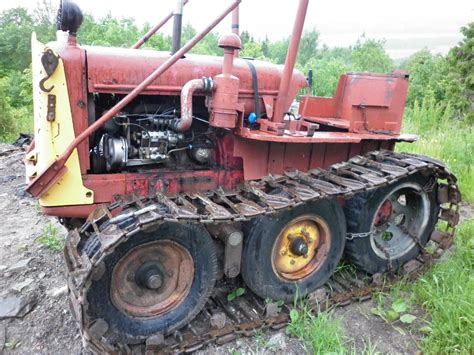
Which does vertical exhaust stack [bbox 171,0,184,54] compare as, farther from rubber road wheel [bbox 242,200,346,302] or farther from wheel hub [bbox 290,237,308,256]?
wheel hub [bbox 290,237,308,256]

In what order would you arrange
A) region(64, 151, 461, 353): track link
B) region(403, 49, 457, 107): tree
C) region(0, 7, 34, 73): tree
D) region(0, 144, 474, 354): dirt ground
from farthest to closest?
region(403, 49, 457, 107): tree, region(0, 7, 34, 73): tree, region(0, 144, 474, 354): dirt ground, region(64, 151, 461, 353): track link

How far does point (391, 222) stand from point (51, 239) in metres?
3.16

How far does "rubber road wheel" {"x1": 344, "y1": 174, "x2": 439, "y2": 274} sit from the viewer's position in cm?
355

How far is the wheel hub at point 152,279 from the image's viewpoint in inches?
108

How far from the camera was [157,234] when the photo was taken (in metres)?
2.66

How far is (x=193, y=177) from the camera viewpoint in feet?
10.9

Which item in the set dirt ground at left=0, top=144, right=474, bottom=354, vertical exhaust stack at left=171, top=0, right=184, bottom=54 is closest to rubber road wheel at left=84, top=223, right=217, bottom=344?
dirt ground at left=0, top=144, right=474, bottom=354

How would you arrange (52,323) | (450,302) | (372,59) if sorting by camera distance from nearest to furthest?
(52,323) → (450,302) → (372,59)

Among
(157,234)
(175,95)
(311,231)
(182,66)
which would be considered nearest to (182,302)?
(157,234)

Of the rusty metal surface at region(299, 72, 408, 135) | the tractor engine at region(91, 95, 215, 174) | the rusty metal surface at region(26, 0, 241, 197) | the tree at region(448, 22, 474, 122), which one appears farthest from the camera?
the tree at region(448, 22, 474, 122)

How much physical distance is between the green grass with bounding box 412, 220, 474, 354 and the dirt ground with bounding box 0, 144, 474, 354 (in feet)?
0.50

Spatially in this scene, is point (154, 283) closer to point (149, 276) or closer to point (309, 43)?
point (149, 276)

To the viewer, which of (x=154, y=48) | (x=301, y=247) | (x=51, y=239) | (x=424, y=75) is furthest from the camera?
(x=424, y=75)

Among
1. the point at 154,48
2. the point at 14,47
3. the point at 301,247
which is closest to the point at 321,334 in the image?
the point at 301,247
